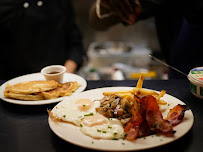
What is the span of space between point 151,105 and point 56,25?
7.38 ft

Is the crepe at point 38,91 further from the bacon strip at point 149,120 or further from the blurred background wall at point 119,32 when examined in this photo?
the blurred background wall at point 119,32

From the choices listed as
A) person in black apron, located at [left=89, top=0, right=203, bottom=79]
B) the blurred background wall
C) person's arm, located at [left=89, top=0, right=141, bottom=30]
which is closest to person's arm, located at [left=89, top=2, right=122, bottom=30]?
person in black apron, located at [left=89, top=0, right=203, bottom=79]

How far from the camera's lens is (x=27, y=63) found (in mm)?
3084

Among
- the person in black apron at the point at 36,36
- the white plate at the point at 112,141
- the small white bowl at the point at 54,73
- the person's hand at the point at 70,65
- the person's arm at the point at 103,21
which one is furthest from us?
the person's hand at the point at 70,65

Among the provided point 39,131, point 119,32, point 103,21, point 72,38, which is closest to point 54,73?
point 39,131

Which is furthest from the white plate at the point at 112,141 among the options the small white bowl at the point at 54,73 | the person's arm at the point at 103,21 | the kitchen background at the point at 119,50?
the kitchen background at the point at 119,50

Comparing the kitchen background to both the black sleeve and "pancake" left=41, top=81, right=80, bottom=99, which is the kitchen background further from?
"pancake" left=41, top=81, right=80, bottom=99

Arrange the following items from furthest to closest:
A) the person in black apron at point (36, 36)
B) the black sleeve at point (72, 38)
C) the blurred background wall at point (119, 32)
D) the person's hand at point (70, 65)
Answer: the blurred background wall at point (119, 32) < the black sleeve at point (72, 38) < the person's hand at point (70, 65) < the person in black apron at point (36, 36)

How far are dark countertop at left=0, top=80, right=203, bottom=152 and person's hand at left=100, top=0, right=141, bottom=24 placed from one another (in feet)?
2.45

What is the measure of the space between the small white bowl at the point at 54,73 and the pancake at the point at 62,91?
0.38ft

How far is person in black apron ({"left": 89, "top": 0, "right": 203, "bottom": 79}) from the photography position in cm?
214

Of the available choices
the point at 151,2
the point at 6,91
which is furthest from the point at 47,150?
the point at 151,2

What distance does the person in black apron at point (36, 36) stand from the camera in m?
2.88

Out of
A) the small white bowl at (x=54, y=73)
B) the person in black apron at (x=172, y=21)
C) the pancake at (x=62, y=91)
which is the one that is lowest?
the pancake at (x=62, y=91)
